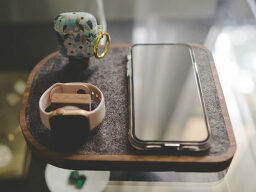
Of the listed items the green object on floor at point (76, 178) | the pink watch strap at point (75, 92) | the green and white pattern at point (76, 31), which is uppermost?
the green and white pattern at point (76, 31)

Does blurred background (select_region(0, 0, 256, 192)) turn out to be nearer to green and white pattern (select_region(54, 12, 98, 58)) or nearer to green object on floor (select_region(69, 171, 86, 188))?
green object on floor (select_region(69, 171, 86, 188))

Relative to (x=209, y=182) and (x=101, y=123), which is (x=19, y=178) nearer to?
(x=101, y=123)

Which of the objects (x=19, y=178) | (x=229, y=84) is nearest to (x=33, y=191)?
(x=19, y=178)

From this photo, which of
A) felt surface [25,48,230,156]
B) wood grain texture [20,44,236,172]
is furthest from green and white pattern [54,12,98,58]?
wood grain texture [20,44,236,172]

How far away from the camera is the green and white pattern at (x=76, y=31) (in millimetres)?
461

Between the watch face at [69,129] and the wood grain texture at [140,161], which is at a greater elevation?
the watch face at [69,129]

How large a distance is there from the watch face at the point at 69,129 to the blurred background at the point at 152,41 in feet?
0.21

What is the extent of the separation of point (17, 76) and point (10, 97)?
0.06 meters

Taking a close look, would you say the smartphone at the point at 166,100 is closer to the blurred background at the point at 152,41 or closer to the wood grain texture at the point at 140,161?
the wood grain texture at the point at 140,161

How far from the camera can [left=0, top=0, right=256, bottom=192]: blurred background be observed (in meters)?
0.52

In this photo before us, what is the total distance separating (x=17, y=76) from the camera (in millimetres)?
705

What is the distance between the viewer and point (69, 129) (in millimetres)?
409

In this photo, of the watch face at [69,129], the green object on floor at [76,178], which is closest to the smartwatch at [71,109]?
the watch face at [69,129]

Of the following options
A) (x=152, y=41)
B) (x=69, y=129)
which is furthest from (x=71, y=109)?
(x=152, y=41)
